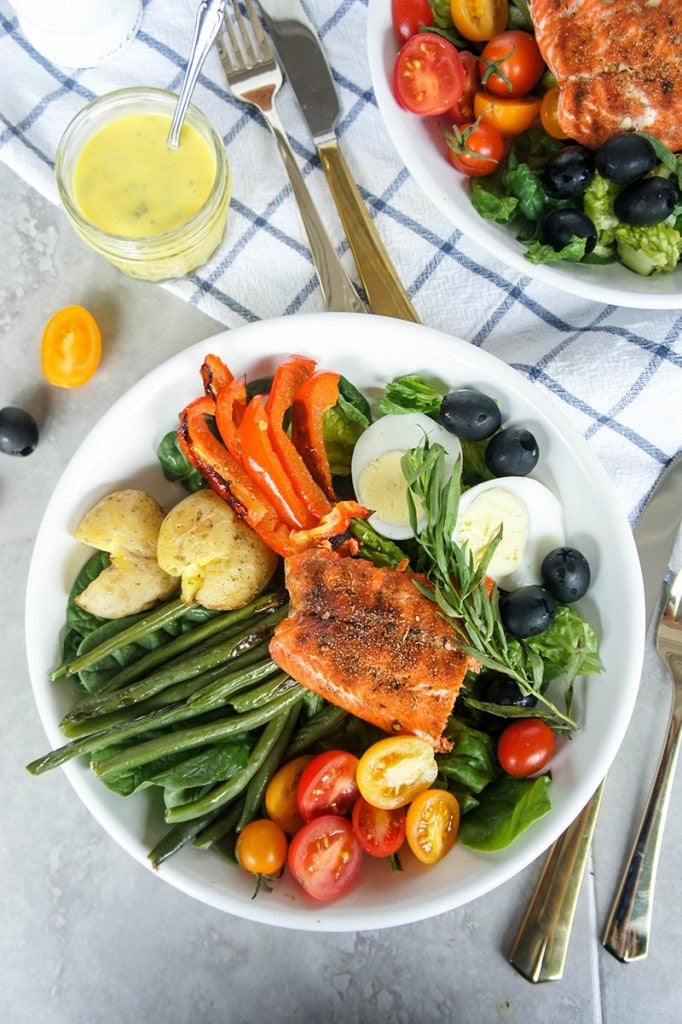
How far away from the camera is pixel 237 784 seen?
1740mm

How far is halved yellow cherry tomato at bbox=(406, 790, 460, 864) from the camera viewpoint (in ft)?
5.49

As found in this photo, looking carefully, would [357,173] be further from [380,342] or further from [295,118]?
[380,342]

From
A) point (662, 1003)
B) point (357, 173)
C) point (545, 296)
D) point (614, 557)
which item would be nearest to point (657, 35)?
point (545, 296)

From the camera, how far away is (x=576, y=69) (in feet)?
5.66

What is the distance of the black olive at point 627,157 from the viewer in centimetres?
167

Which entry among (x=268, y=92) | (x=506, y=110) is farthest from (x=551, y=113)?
(x=268, y=92)

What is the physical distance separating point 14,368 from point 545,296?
4.28ft

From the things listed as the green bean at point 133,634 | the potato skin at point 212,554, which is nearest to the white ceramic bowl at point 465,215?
the potato skin at point 212,554

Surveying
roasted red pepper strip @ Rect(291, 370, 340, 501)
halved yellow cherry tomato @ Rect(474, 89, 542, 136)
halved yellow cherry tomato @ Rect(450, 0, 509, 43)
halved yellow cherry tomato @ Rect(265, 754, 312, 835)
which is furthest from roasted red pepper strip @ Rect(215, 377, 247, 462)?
halved yellow cherry tomato @ Rect(450, 0, 509, 43)

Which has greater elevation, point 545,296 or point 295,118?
point 295,118

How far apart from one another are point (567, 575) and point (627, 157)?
2.64 feet

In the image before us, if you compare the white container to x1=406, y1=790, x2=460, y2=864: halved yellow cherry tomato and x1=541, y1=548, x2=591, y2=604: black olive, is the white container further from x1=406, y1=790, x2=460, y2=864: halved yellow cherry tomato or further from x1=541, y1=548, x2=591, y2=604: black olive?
x1=406, y1=790, x2=460, y2=864: halved yellow cherry tomato

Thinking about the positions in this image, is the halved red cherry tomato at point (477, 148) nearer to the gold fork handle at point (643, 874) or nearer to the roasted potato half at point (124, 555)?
the roasted potato half at point (124, 555)

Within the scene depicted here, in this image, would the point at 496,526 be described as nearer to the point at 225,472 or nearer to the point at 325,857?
the point at 225,472
